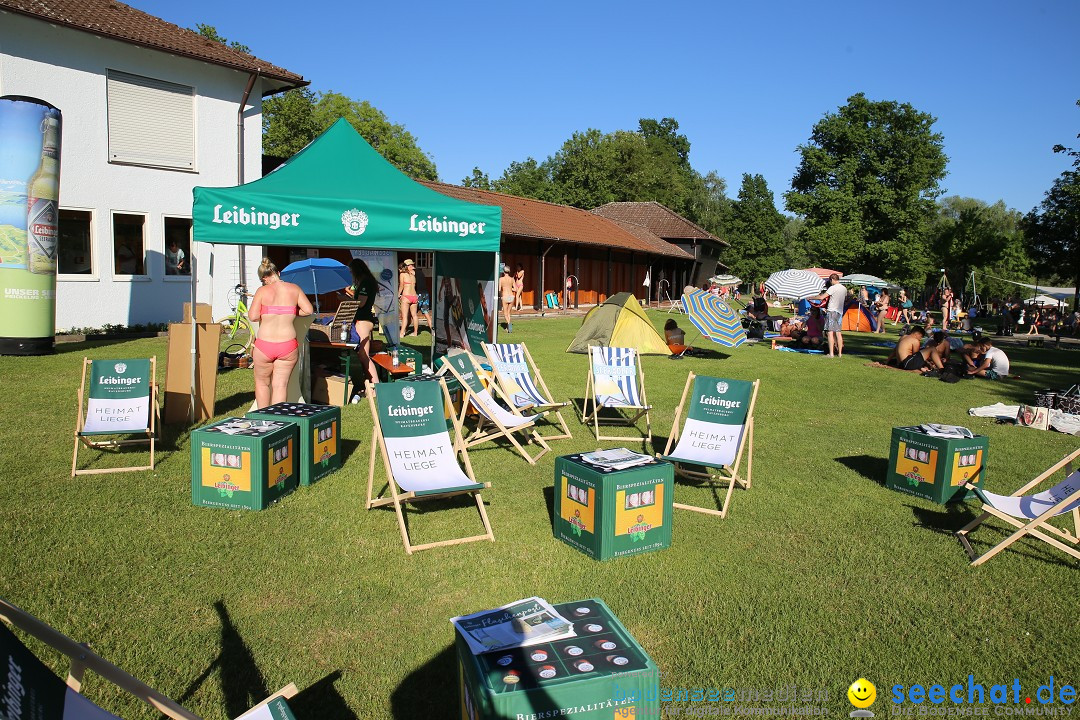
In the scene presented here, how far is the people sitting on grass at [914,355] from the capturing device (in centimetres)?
1284

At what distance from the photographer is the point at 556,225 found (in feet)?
89.5

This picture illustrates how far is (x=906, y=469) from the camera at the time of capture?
18.5ft

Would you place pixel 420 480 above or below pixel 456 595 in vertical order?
above

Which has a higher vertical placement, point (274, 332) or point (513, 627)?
point (274, 332)

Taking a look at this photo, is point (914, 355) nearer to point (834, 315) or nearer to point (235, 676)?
point (834, 315)

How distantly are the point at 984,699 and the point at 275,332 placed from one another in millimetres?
5657

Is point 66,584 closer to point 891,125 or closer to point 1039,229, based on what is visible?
point 1039,229

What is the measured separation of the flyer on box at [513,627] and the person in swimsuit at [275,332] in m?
4.40

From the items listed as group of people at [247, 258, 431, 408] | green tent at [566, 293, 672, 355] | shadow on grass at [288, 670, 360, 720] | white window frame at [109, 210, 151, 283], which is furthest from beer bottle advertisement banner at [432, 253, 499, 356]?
white window frame at [109, 210, 151, 283]

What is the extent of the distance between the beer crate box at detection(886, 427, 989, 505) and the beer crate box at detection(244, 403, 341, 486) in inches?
178

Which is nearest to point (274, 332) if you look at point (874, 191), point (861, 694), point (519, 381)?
point (519, 381)

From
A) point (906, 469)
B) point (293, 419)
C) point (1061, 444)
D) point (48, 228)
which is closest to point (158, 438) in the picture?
point (293, 419)

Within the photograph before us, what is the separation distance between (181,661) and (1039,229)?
3364 centimetres

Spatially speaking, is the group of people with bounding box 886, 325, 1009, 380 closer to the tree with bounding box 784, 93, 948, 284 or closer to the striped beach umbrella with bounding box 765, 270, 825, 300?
the striped beach umbrella with bounding box 765, 270, 825, 300
